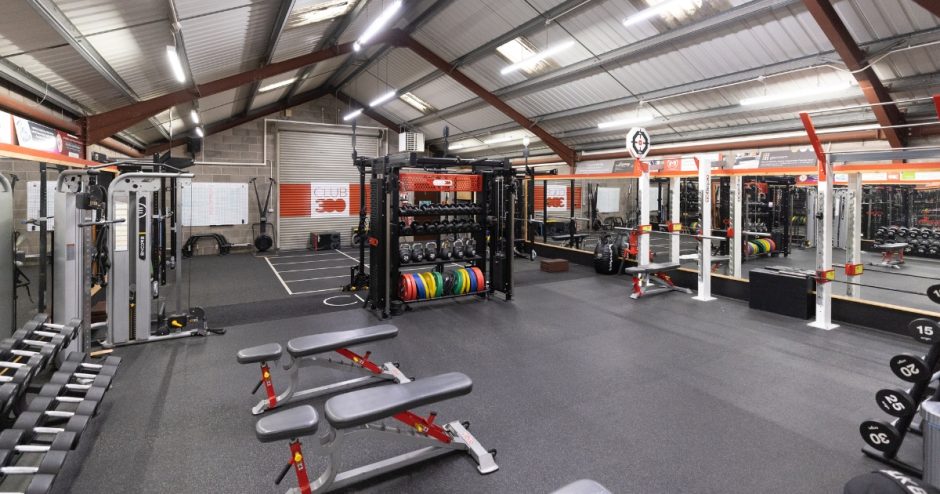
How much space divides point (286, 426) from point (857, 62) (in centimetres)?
825

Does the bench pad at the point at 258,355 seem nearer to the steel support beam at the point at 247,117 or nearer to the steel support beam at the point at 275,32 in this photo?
the steel support beam at the point at 275,32

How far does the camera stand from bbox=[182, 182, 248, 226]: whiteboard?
425 inches

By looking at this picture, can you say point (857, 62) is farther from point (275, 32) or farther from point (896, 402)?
point (275, 32)

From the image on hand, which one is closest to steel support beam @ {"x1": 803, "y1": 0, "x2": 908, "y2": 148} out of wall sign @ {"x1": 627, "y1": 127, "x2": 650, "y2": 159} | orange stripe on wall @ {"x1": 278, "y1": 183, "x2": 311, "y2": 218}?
wall sign @ {"x1": 627, "y1": 127, "x2": 650, "y2": 159}

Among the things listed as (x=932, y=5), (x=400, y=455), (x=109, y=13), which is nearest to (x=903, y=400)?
(x=400, y=455)

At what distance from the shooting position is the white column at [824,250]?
4641 millimetres

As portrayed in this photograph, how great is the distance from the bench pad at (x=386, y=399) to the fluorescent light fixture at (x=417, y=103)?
11475 mm

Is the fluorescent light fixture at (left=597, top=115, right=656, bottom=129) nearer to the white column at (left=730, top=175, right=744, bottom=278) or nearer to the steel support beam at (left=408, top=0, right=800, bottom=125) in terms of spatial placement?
the steel support beam at (left=408, top=0, right=800, bottom=125)

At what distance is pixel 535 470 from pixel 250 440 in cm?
165

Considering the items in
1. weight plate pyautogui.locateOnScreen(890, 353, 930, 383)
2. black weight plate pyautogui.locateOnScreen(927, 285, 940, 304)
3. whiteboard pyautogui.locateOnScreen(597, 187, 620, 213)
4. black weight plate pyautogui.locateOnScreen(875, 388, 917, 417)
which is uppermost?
whiteboard pyautogui.locateOnScreen(597, 187, 620, 213)

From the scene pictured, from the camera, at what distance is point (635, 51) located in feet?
26.1

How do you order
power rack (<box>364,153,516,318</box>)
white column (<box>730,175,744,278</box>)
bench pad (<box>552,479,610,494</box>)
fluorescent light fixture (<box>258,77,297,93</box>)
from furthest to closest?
fluorescent light fixture (<box>258,77,297,93</box>) → white column (<box>730,175,744,278</box>) → power rack (<box>364,153,516,318</box>) → bench pad (<box>552,479,610,494</box>)

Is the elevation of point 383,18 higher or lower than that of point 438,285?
higher

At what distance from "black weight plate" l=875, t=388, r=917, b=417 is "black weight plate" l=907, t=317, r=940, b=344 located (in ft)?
1.03
